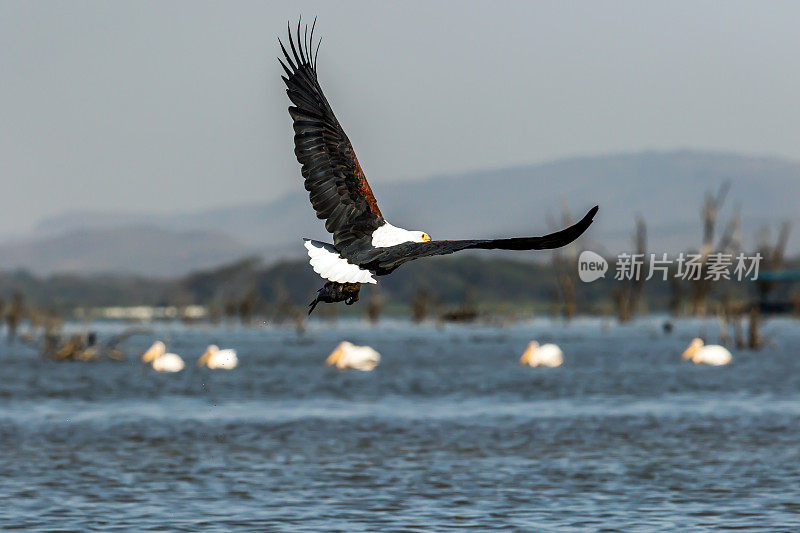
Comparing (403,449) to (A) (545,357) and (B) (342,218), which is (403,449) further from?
(A) (545,357)

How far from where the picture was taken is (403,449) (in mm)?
23047

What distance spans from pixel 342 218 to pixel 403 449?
1420 cm

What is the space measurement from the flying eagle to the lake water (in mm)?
6809

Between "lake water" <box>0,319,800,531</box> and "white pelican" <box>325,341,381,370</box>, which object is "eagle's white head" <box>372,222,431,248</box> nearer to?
"lake water" <box>0,319,800,531</box>

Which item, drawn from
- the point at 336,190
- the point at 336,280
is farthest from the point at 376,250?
the point at 336,190

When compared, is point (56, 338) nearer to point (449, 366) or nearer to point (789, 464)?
point (449, 366)

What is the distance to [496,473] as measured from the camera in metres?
20.1

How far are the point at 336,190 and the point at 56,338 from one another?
42.9 metres

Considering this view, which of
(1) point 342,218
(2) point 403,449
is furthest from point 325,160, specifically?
(2) point 403,449

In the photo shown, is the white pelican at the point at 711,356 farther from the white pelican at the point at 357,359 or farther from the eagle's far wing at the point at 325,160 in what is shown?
the eagle's far wing at the point at 325,160

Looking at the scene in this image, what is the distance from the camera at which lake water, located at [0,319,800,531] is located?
54.3 feet

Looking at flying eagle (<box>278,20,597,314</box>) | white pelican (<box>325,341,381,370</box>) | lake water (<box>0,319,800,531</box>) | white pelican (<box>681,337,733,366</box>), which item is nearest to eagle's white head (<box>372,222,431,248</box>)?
flying eagle (<box>278,20,597,314</box>)

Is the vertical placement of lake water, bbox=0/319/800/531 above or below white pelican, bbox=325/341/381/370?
below

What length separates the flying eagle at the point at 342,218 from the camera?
308 inches
